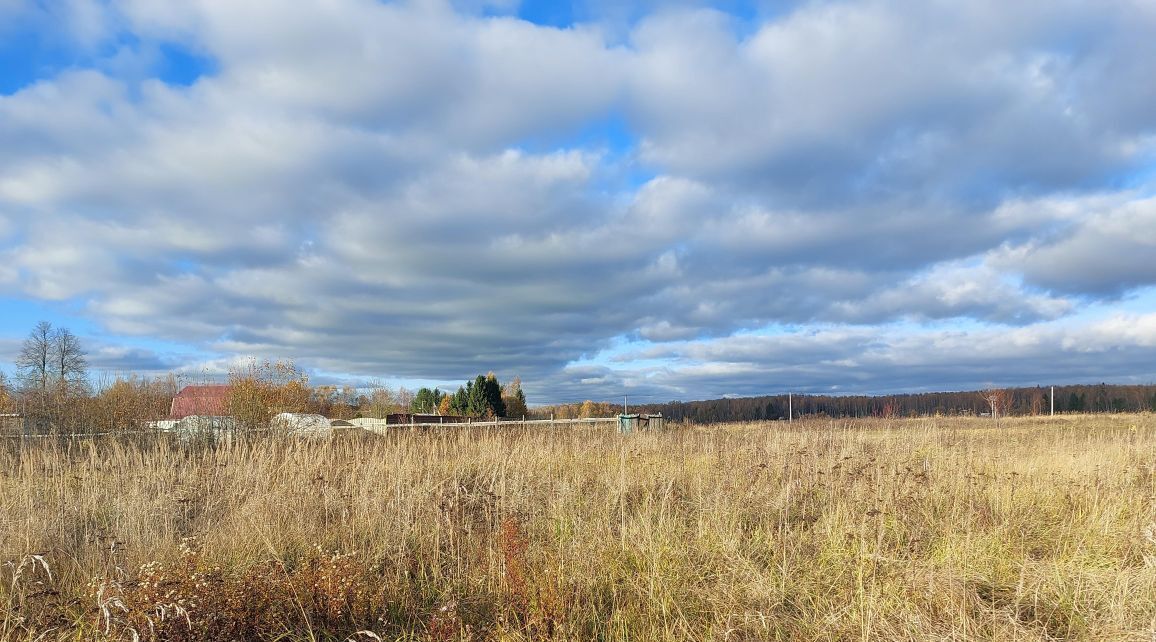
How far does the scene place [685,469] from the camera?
9.30 meters

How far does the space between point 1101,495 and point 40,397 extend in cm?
1917

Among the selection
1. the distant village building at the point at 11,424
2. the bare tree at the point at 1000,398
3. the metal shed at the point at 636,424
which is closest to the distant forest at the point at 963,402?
the bare tree at the point at 1000,398

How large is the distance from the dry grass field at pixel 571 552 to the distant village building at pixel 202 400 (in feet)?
27.8

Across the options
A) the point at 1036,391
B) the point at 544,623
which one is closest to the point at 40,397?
the point at 544,623

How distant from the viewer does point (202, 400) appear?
18.6 m

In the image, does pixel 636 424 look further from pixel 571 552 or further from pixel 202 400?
pixel 571 552

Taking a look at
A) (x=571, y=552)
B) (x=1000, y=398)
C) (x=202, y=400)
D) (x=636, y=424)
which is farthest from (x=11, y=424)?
(x=1000, y=398)

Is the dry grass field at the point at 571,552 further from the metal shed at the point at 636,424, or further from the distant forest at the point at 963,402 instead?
the distant forest at the point at 963,402

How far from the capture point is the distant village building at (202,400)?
17.7 metres

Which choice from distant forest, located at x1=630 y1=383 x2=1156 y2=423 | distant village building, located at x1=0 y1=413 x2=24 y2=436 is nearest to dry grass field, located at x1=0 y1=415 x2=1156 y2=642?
distant village building, located at x1=0 y1=413 x2=24 y2=436

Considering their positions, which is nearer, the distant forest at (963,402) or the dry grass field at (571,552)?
the dry grass field at (571,552)

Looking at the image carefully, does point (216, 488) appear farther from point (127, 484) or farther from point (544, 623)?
point (544, 623)

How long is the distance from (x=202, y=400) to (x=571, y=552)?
1708cm

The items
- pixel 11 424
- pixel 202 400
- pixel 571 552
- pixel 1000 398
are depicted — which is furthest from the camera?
pixel 1000 398
